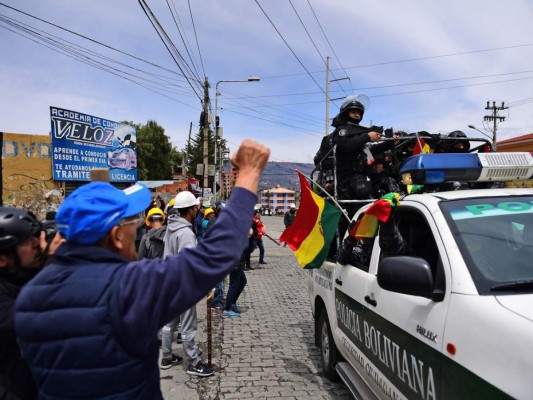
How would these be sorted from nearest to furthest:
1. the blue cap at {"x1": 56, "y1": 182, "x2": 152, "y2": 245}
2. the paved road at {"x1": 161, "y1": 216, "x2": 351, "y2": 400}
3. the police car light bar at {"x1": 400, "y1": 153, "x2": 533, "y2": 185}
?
1. the blue cap at {"x1": 56, "y1": 182, "x2": 152, "y2": 245}
2. the police car light bar at {"x1": 400, "y1": 153, "x2": 533, "y2": 185}
3. the paved road at {"x1": 161, "y1": 216, "x2": 351, "y2": 400}

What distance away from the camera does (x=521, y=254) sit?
2.35 meters

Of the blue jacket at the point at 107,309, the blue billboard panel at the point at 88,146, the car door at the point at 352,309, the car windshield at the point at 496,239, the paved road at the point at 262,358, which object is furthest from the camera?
the blue billboard panel at the point at 88,146

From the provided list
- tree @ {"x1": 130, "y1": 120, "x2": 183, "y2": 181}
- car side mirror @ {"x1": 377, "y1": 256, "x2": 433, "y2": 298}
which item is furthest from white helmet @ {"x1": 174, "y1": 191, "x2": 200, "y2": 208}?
tree @ {"x1": 130, "y1": 120, "x2": 183, "y2": 181}

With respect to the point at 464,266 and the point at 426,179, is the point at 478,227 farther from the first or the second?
the point at 426,179

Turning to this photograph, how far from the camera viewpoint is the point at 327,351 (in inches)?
176

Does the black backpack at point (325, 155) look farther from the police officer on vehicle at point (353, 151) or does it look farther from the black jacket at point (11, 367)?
the black jacket at point (11, 367)

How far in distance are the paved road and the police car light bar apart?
2.45m

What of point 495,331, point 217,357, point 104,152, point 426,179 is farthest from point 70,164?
point 495,331

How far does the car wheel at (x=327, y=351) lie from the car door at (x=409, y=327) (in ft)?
3.67

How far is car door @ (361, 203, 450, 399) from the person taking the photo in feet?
7.06

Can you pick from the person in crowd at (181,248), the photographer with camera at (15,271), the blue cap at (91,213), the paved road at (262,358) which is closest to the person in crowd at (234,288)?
the paved road at (262,358)

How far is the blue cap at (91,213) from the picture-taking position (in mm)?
1392

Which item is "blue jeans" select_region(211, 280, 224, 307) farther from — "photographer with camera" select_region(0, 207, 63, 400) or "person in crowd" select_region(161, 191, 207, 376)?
"photographer with camera" select_region(0, 207, 63, 400)

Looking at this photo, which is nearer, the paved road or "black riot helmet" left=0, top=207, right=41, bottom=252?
"black riot helmet" left=0, top=207, right=41, bottom=252
